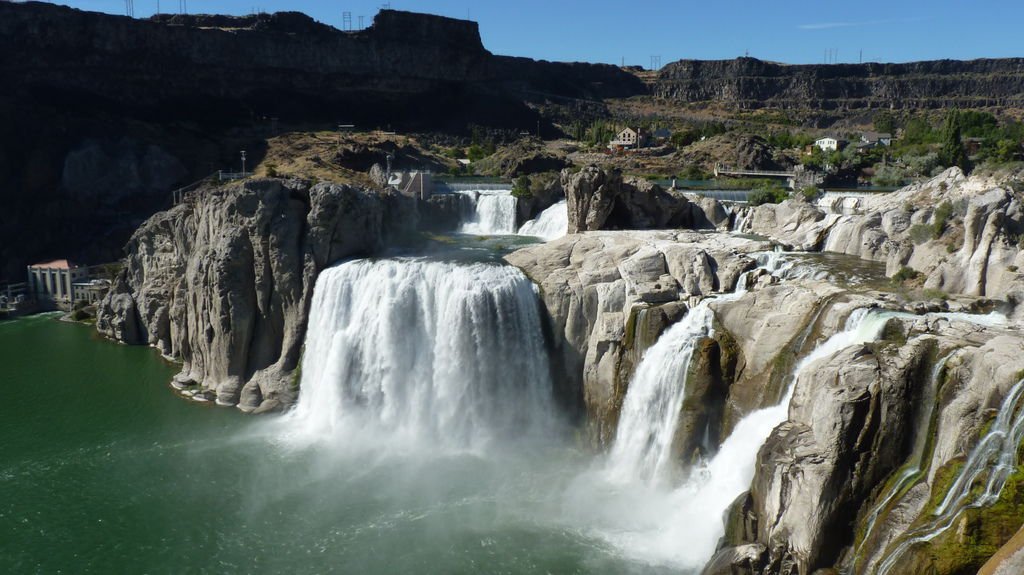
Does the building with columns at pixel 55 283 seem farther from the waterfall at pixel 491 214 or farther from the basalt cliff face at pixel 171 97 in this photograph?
the waterfall at pixel 491 214

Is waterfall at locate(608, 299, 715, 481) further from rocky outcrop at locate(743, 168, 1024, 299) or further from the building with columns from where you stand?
the building with columns

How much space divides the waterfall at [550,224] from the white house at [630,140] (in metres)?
47.4

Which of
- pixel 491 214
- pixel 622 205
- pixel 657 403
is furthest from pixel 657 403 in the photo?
pixel 491 214

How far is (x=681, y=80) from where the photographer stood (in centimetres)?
16075

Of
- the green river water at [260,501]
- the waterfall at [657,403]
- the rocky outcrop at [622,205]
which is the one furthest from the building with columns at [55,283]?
the waterfall at [657,403]

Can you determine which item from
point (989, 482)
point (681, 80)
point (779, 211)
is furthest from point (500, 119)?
point (989, 482)

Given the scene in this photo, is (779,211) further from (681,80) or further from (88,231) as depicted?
(681,80)

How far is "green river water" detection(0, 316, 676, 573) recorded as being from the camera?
2159cm

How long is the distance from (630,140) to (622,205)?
56.1 m

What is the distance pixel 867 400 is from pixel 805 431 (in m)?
1.71

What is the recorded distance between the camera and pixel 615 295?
28.8 metres

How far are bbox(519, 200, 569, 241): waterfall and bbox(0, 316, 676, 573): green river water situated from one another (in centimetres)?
1941

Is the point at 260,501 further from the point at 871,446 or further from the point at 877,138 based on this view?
the point at 877,138

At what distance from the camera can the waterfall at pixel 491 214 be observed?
49.8 metres
